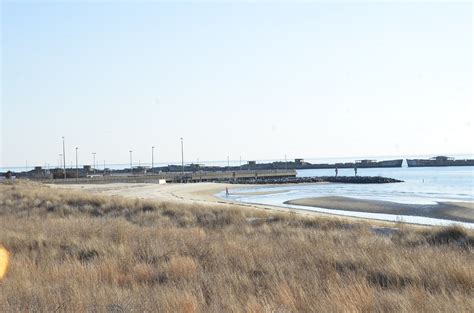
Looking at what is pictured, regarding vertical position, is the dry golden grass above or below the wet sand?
above

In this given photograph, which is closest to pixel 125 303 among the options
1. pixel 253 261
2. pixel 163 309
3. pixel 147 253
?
pixel 163 309

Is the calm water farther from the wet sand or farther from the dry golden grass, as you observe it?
the dry golden grass

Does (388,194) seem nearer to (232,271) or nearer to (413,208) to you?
(413,208)

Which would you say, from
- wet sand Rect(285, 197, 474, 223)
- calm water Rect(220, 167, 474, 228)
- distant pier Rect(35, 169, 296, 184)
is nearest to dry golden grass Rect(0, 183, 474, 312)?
calm water Rect(220, 167, 474, 228)

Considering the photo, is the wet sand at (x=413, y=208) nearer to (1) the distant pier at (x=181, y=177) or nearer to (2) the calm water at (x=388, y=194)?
(2) the calm water at (x=388, y=194)

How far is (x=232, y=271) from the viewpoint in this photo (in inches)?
358

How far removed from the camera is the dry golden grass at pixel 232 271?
670 cm

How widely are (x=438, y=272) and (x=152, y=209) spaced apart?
59.4ft

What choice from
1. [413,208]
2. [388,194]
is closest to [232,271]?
[413,208]

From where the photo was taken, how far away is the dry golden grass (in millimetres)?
6699

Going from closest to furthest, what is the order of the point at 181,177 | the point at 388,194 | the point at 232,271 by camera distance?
1. the point at 232,271
2. the point at 388,194
3. the point at 181,177

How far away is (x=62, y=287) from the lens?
312 inches

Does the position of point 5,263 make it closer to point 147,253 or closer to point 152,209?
point 147,253

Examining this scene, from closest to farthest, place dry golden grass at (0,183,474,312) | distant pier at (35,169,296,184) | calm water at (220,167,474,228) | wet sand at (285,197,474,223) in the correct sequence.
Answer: dry golden grass at (0,183,474,312)
wet sand at (285,197,474,223)
calm water at (220,167,474,228)
distant pier at (35,169,296,184)
